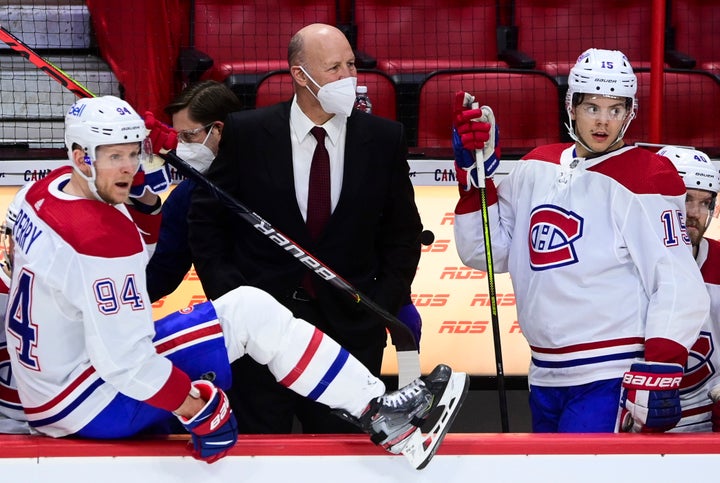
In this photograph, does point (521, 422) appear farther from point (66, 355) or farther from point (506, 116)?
point (66, 355)

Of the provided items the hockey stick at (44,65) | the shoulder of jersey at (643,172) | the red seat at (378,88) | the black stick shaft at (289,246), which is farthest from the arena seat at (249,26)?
the shoulder of jersey at (643,172)

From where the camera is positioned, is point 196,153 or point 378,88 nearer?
point 196,153

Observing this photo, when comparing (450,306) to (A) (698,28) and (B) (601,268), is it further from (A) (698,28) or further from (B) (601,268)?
(A) (698,28)

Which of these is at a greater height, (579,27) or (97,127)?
(579,27)

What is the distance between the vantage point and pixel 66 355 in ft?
7.12

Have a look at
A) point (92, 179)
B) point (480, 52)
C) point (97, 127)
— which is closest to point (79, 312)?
point (92, 179)

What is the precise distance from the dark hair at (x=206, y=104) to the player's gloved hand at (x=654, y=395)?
1297 millimetres

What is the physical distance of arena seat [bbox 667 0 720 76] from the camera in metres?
5.12

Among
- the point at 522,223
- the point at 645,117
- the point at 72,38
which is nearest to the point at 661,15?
the point at 645,117

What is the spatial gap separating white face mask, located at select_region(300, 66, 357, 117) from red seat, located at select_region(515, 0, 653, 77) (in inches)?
97.6

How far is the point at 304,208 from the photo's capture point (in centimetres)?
267

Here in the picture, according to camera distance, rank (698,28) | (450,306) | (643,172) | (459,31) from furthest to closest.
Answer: (698,28)
(459,31)
(450,306)
(643,172)

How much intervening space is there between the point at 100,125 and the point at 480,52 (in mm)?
3035

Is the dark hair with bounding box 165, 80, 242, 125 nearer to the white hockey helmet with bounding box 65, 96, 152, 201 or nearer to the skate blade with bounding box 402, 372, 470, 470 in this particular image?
the white hockey helmet with bounding box 65, 96, 152, 201
